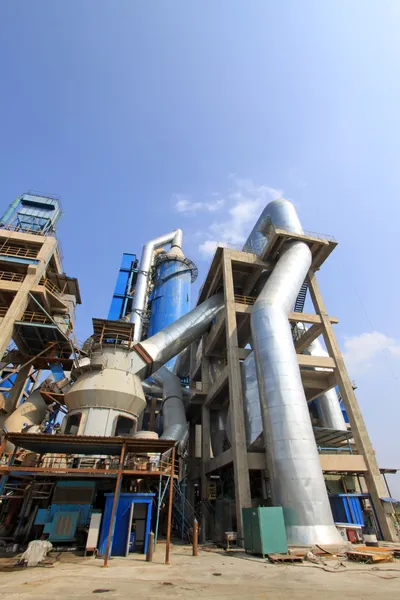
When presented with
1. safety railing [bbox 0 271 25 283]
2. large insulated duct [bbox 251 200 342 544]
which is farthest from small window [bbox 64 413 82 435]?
safety railing [bbox 0 271 25 283]

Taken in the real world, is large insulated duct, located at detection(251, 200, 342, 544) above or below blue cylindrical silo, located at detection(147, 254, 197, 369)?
below

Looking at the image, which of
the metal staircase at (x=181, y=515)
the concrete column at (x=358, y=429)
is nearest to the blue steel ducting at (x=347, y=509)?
the concrete column at (x=358, y=429)

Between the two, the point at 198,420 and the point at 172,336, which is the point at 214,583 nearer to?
the point at 172,336

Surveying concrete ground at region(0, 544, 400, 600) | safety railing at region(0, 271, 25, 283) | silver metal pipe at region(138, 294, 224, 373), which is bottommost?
concrete ground at region(0, 544, 400, 600)

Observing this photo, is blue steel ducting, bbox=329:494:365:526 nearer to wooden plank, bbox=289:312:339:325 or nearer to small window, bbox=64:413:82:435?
wooden plank, bbox=289:312:339:325

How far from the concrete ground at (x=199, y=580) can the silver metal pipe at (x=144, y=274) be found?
26.0 metres

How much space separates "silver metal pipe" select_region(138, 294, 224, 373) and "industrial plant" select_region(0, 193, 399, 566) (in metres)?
0.12

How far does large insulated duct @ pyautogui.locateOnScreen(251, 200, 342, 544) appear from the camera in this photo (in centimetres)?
1265

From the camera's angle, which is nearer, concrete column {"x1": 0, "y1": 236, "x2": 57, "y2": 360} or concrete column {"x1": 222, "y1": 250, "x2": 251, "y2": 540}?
concrete column {"x1": 222, "y1": 250, "x2": 251, "y2": 540}

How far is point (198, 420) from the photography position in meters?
29.5

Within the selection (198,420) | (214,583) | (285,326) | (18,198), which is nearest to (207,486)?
(198,420)

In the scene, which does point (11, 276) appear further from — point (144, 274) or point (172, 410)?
point (144, 274)

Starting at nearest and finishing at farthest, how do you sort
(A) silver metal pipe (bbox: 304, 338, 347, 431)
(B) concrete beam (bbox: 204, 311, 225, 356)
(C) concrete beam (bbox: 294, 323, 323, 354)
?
(C) concrete beam (bbox: 294, 323, 323, 354)
(B) concrete beam (bbox: 204, 311, 225, 356)
(A) silver metal pipe (bbox: 304, 338, 347, 431)

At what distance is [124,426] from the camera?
20.2 m
